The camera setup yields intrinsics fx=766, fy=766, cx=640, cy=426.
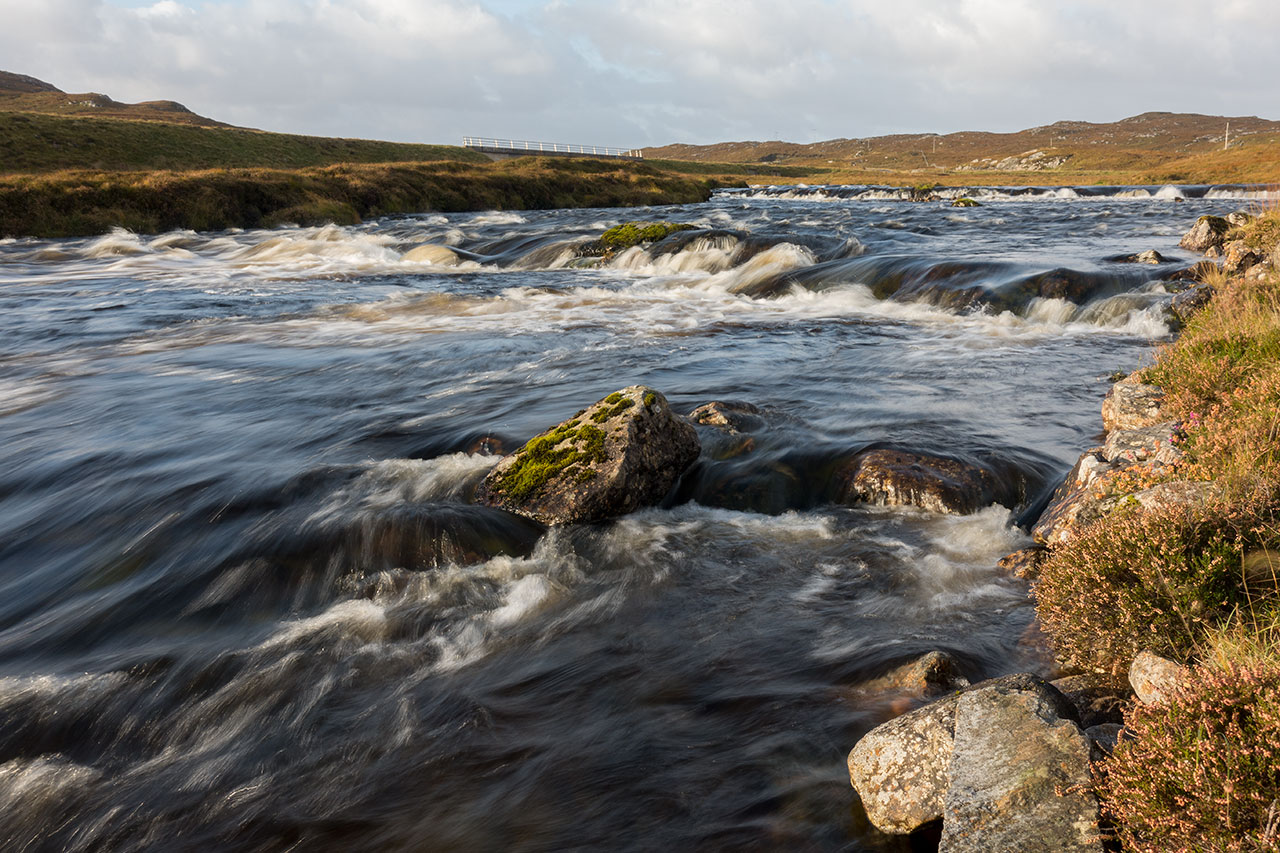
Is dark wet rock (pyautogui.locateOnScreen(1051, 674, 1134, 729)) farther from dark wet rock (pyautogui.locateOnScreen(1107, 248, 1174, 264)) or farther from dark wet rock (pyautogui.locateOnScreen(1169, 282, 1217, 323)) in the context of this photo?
dark wet rock (pyautogui.locateOnScreen(1107, 248, 1174, 264))

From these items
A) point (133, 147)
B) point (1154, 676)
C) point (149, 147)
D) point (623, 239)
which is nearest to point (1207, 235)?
point (623, 239)

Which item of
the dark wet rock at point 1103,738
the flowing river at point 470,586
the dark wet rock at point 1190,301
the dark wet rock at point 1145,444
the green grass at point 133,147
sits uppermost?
the green grass at point 133,147

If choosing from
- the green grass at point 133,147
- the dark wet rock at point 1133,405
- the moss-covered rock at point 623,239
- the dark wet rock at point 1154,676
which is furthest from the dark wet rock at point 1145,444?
the green grass at point 133,147

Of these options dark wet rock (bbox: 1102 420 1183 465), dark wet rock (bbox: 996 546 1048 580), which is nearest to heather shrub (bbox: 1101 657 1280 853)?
dark wet rock (bbox: 996 546 1048 580)

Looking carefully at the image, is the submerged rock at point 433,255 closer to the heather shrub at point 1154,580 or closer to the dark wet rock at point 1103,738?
the heather shrub at point 1154,580

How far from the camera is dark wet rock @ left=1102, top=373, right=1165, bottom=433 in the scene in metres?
8.73

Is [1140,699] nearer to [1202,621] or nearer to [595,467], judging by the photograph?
[1202,621]

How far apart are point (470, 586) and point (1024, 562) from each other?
504cm

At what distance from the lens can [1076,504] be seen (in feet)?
22.3

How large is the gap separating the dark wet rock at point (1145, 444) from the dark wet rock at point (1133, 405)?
733 millimetres

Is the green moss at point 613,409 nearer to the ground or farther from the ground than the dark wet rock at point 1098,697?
farther from the ground

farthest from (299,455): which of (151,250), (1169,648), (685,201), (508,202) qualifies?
(685,201)

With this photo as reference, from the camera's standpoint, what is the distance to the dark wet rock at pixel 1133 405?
8.73 m

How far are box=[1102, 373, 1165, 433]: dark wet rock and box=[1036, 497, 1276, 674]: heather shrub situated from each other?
4.37m
